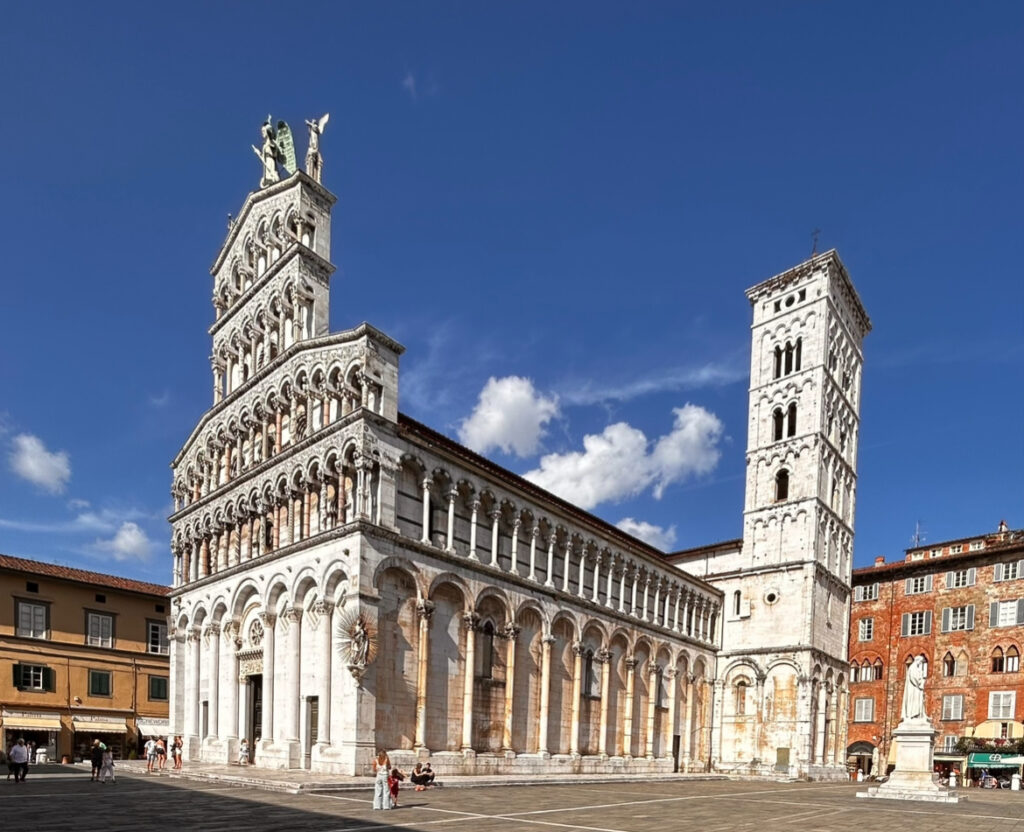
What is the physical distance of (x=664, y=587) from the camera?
4841cm

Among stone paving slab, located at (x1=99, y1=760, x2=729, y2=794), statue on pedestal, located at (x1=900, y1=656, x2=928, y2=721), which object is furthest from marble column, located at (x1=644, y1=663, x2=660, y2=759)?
statue on pedestal, located at (x1=900, y1=656, x2=928, y2=721)

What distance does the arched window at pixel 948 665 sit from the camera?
55.1m

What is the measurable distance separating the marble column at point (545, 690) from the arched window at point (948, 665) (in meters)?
33.4

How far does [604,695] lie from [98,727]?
27.6 metres

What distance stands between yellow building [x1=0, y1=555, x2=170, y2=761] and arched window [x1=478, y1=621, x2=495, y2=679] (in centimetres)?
2419

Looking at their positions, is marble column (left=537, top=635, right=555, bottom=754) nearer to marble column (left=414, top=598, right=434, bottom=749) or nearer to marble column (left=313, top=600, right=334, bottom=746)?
marble column (left=414, top=598, right=434, bottom=749)

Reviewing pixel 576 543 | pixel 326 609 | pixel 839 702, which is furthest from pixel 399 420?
pixel 839 702

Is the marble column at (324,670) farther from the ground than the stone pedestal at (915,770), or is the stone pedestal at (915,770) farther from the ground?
the marble column at (324,670)

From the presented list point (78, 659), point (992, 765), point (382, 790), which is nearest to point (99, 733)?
point (78, 659)

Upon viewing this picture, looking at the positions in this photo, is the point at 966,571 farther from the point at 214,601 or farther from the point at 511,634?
the point at 214,601

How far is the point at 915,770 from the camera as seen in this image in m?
32.1

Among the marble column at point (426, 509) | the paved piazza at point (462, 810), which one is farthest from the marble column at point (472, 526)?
the paved piazza at point (462, 810)

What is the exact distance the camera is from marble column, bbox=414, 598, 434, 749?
97.0 feet

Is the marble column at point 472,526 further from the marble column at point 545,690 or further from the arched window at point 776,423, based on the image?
the arched window at point 776,423
